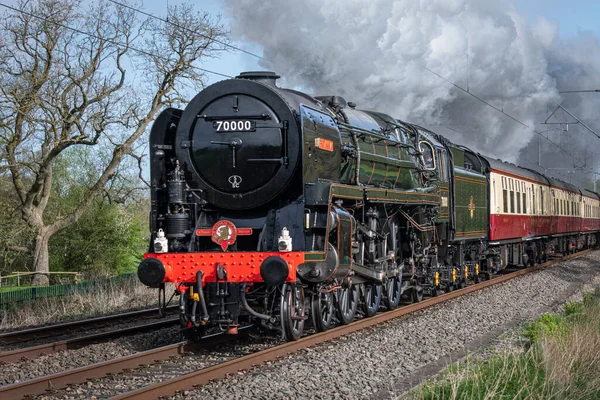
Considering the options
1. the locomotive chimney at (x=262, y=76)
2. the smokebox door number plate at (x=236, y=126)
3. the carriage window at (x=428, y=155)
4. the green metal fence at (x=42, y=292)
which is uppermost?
the locomotive chimney at (x=262, y=76)

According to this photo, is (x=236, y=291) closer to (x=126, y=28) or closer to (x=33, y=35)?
(x=33, y=35)

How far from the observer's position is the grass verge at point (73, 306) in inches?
511

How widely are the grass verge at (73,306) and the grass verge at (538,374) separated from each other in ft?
27.2

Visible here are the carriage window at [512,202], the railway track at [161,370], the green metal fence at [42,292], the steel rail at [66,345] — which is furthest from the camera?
the carriage window at [512,202]

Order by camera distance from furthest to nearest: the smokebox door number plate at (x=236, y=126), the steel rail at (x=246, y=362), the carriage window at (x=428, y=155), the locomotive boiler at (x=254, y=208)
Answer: the carriage window at (x=428, y=155) → the smokebox door number plate at (x=236, y=126) → the locomotive boiler at (x=254, y=208) → the steel rail at (x=246, y=362)

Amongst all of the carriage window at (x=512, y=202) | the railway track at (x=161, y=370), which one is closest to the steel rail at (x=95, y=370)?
the railway track at (x=161, y=370)

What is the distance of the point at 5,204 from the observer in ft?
74.6

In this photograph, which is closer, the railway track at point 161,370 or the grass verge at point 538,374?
the grass verge at point 538,374

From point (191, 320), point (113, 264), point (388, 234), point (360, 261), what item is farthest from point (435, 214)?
point (113, 264)

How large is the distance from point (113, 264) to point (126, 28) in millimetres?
7995

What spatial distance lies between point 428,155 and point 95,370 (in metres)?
8.68

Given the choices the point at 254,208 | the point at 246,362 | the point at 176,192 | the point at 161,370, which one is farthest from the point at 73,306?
the point at 246,362

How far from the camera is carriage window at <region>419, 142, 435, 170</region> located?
13906 millimetres

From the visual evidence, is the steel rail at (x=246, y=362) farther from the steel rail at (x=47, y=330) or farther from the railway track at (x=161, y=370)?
the steel rail at (x=47, y=330)
